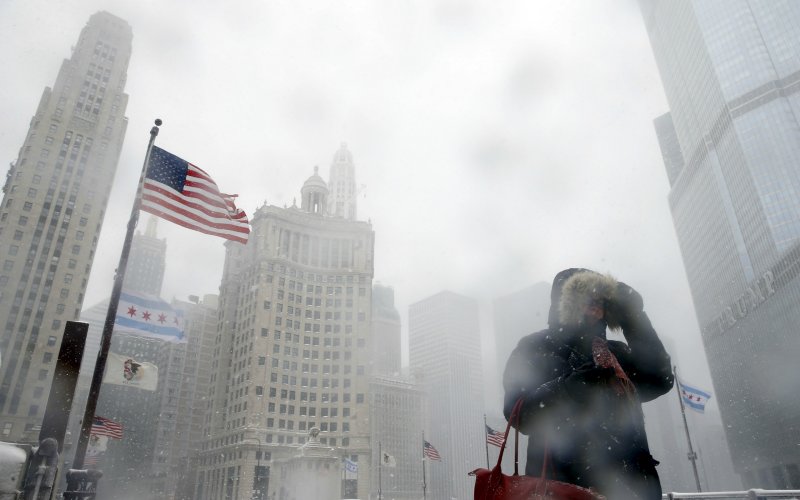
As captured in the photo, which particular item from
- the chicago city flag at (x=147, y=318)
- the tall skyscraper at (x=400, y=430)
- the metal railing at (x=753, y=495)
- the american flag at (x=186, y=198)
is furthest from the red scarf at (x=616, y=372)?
the tall skyscraper at (x=400, y=430)

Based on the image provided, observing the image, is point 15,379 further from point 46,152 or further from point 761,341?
point 761,341

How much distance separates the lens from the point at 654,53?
166000mm

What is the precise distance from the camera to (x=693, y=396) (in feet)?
97.8

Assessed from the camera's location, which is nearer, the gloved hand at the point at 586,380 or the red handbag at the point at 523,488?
the red handbag at the point at 523,488

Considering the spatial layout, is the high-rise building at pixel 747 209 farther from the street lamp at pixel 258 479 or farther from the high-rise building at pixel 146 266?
the high-rise building at pixel 146 266

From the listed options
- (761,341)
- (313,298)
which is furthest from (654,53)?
(313,298)

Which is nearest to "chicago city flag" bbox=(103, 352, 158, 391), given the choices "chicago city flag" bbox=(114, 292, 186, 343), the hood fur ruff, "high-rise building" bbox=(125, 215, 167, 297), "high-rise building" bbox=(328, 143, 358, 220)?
"chicago city flag" bbox=(114, 292, 186, 343)

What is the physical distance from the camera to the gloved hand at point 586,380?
3.00 metres

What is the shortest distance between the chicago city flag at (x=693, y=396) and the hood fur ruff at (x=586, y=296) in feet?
95.5

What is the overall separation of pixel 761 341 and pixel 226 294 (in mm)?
109922

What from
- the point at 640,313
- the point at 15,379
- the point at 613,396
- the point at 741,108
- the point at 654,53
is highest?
the point at 654,53

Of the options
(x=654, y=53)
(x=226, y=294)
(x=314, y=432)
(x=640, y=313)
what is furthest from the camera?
(x=654, y=53)

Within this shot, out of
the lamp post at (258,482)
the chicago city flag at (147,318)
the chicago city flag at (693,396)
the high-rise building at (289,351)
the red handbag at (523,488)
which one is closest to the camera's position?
the red handbag at (523,488)

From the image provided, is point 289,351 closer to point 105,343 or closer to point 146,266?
point 105,343
